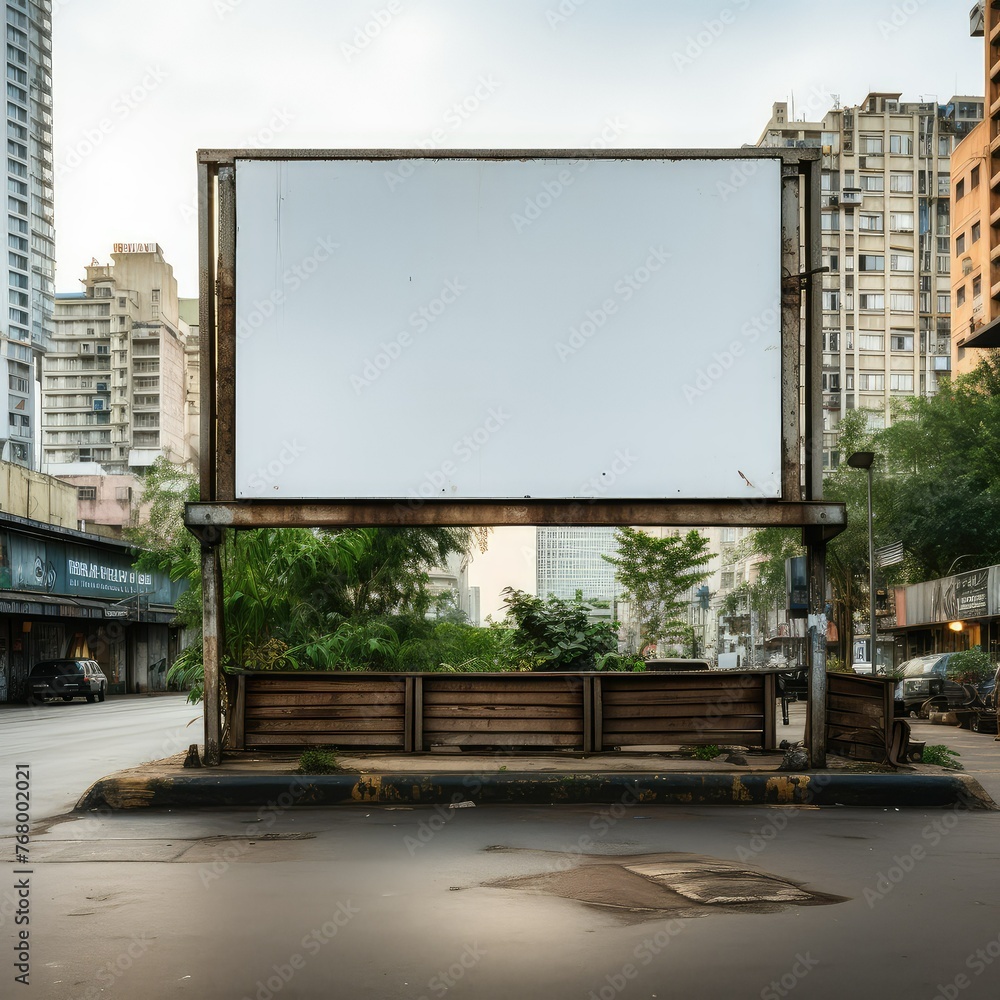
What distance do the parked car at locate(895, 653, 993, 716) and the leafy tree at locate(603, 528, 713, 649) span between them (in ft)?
74.2

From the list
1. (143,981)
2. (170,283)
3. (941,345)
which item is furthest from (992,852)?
(170,283)

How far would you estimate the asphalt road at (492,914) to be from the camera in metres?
5.19

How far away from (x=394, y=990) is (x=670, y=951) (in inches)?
52.5

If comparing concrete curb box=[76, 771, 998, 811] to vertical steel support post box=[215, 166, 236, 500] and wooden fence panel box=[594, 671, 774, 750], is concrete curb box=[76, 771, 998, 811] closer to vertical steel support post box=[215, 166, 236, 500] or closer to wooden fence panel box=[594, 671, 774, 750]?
wooden fence panel box=[594, 671, 774, 750]

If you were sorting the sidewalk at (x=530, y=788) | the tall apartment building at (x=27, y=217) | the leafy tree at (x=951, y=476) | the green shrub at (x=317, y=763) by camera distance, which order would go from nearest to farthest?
the sidewalk at (x=530, y=788) < the green shrub at (x=317, y=763) < the leafy tree at (x=951, y=476) < the tall apartment building at (x=27, y=217)

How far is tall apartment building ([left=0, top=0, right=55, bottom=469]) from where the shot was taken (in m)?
156

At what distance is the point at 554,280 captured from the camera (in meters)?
12.4

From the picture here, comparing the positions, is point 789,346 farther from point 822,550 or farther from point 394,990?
point 394,990

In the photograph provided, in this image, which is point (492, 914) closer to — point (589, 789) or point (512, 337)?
point (589, 789)

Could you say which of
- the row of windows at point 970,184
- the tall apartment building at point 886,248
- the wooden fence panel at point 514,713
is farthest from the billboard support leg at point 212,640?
the tall apartment building at point 886,248

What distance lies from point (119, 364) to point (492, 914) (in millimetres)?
162292

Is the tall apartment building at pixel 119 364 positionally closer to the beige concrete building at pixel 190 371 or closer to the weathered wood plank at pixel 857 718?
the beige concrete building at pixel 190 371

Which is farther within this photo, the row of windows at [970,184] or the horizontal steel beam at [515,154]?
the row of windows at [970,184]

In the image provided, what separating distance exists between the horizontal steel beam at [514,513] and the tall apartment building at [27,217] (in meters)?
151
